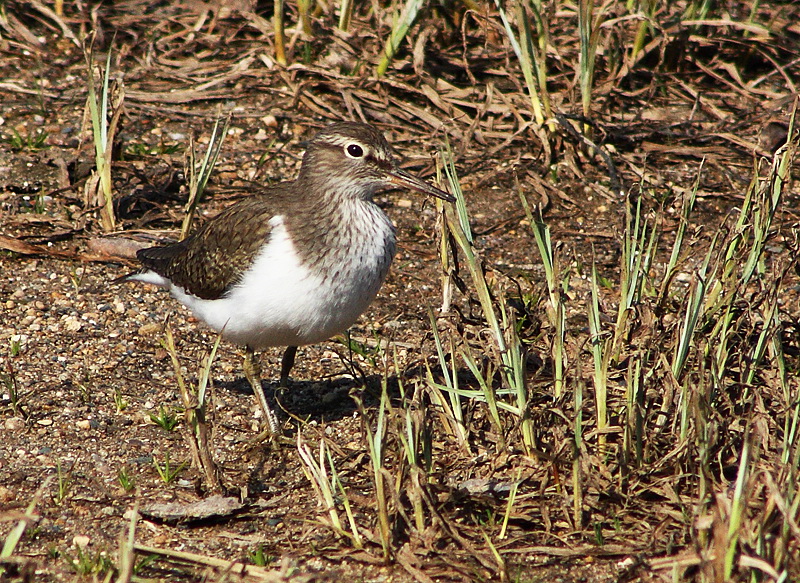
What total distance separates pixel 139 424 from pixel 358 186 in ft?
5.84

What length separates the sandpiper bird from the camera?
522 cm

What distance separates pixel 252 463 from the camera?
5.33 meters

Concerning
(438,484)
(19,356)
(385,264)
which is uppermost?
(385,264)

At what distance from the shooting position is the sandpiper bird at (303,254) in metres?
5.22

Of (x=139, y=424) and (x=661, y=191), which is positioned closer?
(x=139, y=424)

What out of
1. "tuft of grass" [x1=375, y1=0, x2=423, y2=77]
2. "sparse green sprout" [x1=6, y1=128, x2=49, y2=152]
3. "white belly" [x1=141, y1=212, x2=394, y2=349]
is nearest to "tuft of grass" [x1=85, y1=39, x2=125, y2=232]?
"sparse green sprout" [x1=6, y1=128, x2=49, y2=152]

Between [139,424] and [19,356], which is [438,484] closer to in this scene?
[139,424]

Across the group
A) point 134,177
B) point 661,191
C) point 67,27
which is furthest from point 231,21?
point 661,191

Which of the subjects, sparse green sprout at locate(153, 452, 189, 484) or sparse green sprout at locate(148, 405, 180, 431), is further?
sparse green sprout at locate(148, 405, 180, 431)

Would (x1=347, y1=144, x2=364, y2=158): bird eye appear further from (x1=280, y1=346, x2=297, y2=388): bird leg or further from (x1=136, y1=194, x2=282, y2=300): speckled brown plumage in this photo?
(x1=280, y1=346, x2=297, y2=388): bird leg

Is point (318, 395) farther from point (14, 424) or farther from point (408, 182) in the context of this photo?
point (14, 424)

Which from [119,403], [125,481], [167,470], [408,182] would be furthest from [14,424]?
[408,182]

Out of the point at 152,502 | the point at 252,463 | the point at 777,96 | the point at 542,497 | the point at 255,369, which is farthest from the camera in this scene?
the point at 777,96

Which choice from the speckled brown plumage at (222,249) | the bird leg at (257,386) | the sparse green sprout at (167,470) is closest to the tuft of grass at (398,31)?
the speckled brown plumage at (222,249)
